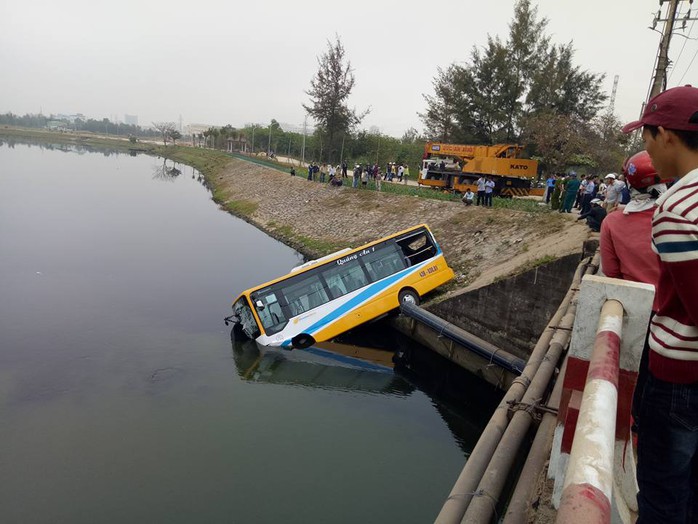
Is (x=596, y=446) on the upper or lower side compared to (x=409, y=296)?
upper

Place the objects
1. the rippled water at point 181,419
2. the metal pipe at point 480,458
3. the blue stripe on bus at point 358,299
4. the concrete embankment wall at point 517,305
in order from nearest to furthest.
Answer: the metal pipe at point 480,458 → the rippled water at point 181,419 → the concrete embankment wall at point 517,305 → the blue stripe on bus at point 358,299

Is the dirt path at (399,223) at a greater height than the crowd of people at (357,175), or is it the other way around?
the crowd of people at (357,175)

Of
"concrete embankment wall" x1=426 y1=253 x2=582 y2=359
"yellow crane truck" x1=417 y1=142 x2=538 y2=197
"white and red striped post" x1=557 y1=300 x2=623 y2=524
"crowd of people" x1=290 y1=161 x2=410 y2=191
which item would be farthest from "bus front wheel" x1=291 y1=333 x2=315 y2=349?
"crowd of people" x1=290 y1=161 x2=410 y2=191

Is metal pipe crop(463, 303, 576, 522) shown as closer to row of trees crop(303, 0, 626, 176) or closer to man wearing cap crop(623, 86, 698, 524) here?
man wearing cap crop(623, 86, 698, 524)

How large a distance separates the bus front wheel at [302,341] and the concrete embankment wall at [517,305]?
4.99 m

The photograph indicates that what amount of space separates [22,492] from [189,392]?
4.46 metres

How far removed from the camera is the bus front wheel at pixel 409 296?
1726 centimetres

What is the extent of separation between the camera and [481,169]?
94.9 ft

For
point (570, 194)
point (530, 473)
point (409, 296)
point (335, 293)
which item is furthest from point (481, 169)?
point (530, 473)

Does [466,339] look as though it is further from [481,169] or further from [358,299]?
[481,169]

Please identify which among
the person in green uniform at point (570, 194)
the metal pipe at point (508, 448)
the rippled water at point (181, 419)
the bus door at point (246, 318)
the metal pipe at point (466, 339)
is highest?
the person in green uniform at point (570, 194)

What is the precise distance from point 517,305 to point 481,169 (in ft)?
53.9

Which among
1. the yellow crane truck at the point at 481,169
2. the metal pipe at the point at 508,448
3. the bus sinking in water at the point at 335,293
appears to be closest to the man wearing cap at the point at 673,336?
the metal pipe at the point at 508,448

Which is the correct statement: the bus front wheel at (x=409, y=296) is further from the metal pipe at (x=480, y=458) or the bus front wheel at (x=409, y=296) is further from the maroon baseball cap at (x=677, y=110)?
the maroon baseball cap at (x=677, y=110)
